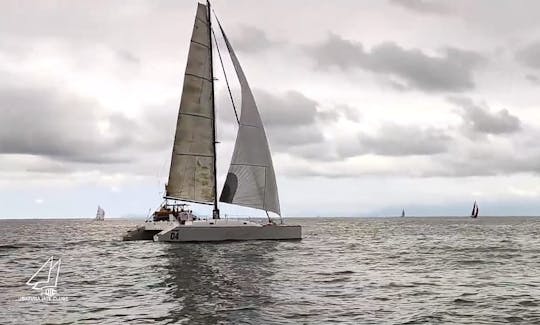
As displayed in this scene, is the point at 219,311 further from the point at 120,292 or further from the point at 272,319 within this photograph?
the point at 120,292

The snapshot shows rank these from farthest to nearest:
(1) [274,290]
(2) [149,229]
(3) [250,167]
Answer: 1. (2) [149,229]
2. (3) [250,167]
3. (1) [274,290]

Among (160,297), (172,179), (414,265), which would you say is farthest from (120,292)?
(172,179)

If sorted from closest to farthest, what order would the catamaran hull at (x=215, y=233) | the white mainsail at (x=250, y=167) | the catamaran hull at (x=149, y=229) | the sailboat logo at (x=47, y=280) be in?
1. the sailboat logo at (x=47, y=280)
2. the catamaran hull at (x=215, y=233)
3. the catamaran hull at (x=149, y=229)
4. the white mainsail at (x=250, y=167)

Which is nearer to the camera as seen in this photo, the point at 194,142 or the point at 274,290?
the point at 274,290

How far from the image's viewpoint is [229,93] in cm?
5600

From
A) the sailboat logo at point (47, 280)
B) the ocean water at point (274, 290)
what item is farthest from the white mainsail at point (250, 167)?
the sailboat logo at point (47, 280)

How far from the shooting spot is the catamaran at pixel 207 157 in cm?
5359

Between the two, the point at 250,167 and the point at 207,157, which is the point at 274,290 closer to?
the point at 250,167

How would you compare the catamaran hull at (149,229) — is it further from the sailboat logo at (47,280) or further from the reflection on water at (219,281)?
the sailboat logo at (47,280)

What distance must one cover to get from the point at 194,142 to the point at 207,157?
6.21 ft

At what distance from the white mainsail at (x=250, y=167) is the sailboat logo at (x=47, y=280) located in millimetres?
20176

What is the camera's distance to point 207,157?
55094mm

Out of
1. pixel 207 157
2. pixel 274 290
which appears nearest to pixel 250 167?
pixel 207 157

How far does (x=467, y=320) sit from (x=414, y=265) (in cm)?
1835
